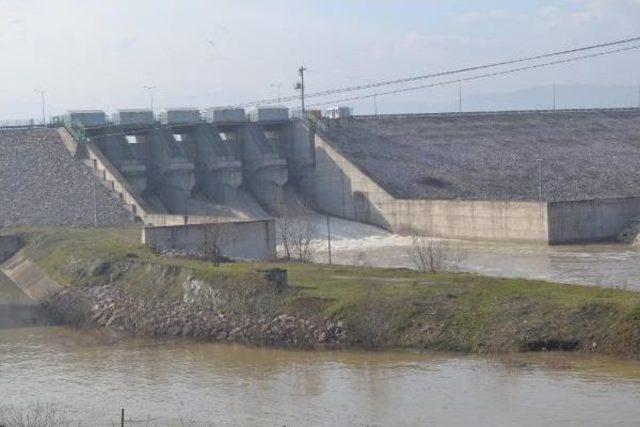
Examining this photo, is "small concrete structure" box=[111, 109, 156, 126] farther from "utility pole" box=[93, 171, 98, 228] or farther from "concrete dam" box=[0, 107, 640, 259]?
"utility pole" box=[93, 171, 98, 228]

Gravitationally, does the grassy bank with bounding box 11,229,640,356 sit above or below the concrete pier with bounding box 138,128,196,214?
below

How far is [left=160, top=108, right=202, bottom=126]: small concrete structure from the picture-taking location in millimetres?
60844

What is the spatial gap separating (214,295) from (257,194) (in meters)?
30.1

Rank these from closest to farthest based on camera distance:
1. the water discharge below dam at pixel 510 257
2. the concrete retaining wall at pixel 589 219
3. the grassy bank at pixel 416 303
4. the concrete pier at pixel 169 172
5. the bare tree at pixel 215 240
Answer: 1. the grassy bank at pixel 416 303
2. the bare tree at pixel 215 240
3. the water discharge below dam at pixel 510 257
4. the concrete retaining wall at pixel 589 219
5. the concrete pier at pixel 169 172

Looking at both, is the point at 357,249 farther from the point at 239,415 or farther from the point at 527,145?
the point at 239,415

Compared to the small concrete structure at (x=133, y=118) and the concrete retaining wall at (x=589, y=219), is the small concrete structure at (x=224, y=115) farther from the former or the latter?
the concrete retaining wall at (x=589, y=219)

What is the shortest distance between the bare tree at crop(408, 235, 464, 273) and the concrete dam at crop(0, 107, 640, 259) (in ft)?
8.84

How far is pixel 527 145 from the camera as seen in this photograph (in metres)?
67.5

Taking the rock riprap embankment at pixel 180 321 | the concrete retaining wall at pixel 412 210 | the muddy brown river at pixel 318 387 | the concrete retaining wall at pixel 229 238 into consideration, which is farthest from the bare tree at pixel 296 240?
the muddy brown river at pixel 318 387

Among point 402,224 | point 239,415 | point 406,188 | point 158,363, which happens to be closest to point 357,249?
point 402,224

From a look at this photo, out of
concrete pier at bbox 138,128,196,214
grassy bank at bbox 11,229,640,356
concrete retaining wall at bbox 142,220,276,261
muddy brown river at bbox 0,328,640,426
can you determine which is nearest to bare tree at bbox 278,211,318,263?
concrete retaining wall at bbox 142,220,276,261

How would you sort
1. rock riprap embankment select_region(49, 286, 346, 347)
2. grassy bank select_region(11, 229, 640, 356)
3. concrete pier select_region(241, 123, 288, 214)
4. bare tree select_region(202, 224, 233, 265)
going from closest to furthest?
grassy bank select_region(11, 229, 640, 356) < rock riprap embankment select_region(49, 286, 346, 347) < bare tree select_region(202, 224, 233, 265) < concrete pier select_region(241, 123, 288, 214)

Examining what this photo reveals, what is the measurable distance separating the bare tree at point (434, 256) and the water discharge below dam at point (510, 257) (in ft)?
0.93

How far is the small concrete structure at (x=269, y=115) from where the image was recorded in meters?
63.8
